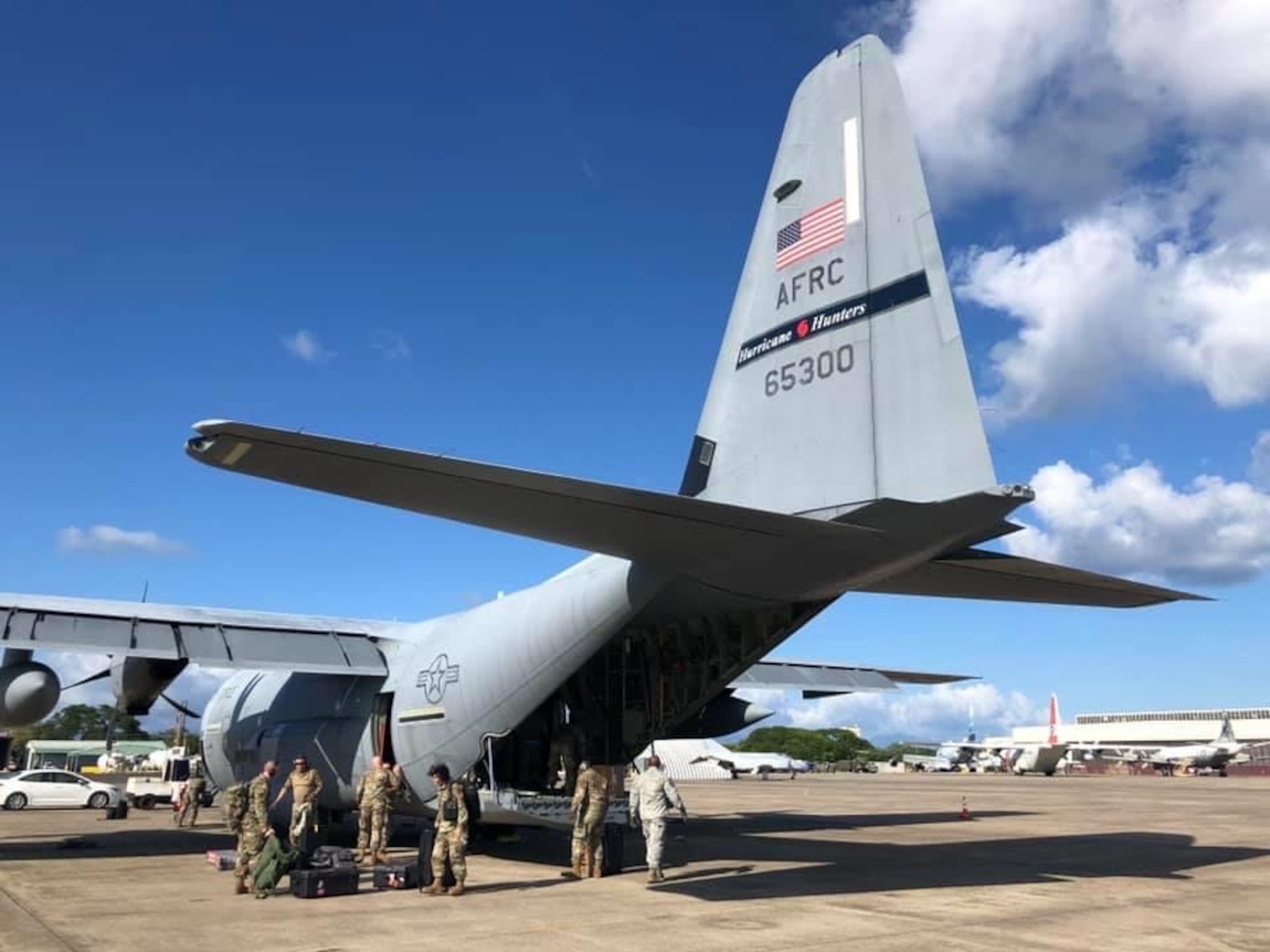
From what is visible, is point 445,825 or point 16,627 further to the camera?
point 16,627

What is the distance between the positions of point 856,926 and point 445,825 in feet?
14.2

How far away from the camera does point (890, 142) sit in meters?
9.16

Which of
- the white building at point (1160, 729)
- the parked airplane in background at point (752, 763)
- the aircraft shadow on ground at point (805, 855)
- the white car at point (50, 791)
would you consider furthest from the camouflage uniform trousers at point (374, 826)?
the white building at point (1160, 729)

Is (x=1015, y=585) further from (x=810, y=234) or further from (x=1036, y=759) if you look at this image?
(x=1036, y=759)

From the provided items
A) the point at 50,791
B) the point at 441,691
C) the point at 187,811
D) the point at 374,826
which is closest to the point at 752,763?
the point at 50,791

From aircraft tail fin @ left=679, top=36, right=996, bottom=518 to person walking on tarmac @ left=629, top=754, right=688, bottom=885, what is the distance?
3369 millimetres

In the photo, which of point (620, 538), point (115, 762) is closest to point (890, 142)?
point (620, 538)

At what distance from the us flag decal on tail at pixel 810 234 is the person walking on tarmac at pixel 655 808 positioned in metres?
5.59

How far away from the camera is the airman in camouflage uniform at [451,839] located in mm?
10547

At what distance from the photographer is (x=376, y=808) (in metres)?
13.2

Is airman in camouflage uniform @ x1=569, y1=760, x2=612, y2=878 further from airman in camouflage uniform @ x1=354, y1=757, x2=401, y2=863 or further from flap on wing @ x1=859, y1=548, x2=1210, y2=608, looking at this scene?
flap on wing @ x1=859, y1=548, x2=1210, y2=608

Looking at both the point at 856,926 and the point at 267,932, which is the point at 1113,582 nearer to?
the point at 856,926

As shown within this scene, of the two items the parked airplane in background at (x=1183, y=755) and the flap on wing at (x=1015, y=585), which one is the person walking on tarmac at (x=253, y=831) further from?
the parked airplane in background at (x=1183, y=755)

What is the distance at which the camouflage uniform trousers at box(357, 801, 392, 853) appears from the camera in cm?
1300
